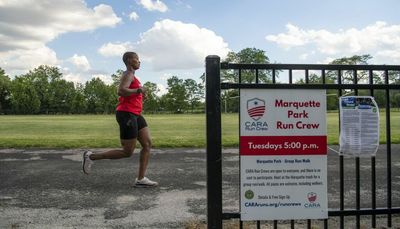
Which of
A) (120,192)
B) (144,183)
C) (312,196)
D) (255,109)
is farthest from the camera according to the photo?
(144,183)

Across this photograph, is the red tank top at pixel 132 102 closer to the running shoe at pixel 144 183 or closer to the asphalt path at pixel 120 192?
the running shoe at pixel 144 183

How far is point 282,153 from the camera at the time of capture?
3.71m

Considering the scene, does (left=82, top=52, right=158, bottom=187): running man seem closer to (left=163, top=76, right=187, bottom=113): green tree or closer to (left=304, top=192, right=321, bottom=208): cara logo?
(left=304, top=192, right=321, bottom=208): cara logo

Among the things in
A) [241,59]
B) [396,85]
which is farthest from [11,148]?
[241,59]

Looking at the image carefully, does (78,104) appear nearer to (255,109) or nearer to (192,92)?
(192,92)

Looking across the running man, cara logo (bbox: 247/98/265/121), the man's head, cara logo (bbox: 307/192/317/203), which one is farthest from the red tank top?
cara logo (bbox: 307/192/317/203)

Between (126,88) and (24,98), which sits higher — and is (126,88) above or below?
below

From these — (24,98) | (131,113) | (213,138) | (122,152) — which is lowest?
(122,152)

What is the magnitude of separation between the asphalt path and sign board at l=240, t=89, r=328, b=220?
1.00 m

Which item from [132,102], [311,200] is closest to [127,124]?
[132,102]

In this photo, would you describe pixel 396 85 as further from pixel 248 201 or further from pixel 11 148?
pixel 11 148

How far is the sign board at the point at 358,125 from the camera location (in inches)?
152

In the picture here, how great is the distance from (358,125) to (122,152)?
389cm

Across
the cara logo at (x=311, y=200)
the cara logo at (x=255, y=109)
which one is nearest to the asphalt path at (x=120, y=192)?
the cara logo at (x=311, y=200)
